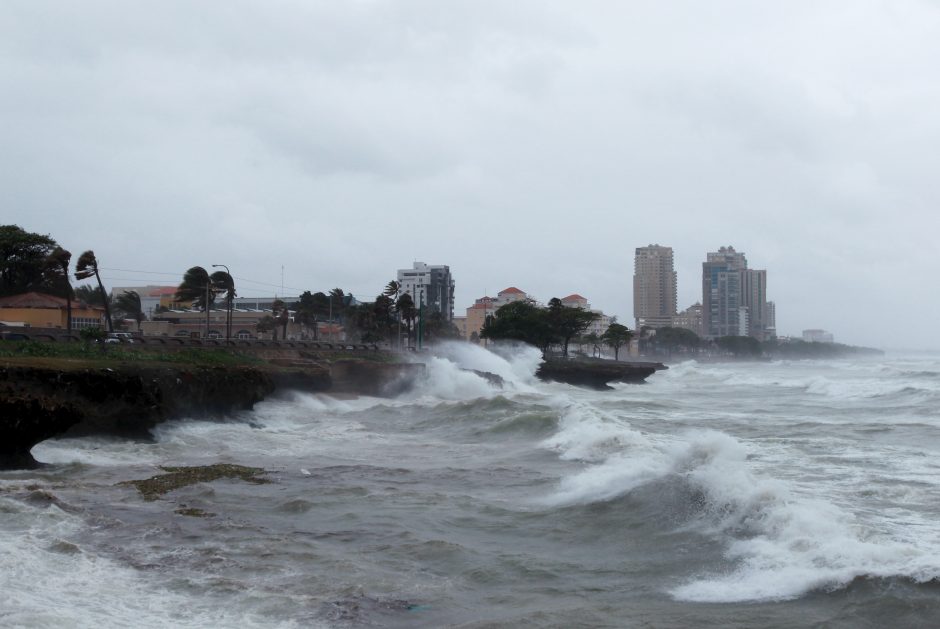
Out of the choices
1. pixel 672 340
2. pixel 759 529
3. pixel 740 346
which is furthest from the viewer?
pixel 740 346

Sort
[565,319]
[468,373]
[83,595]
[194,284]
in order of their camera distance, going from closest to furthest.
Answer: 1. [83,595]
2. [468,373]
3. [194,284]
4. [565,319]

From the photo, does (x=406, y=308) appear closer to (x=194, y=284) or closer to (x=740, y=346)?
(x=194, y=284)

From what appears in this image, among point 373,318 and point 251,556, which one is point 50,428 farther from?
point 373,318

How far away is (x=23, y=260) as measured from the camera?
5594cm

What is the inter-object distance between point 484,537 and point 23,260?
54285 millimetres

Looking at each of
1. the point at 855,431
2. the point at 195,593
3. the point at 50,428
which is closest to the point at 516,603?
the point at 195,593

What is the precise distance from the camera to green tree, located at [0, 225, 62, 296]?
54.7 meters

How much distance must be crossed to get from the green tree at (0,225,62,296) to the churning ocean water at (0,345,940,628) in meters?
42.1

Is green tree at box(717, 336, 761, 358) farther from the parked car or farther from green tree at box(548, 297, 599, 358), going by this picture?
the parked car

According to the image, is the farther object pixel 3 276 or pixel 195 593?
pixel 3 276

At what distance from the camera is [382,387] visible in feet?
147

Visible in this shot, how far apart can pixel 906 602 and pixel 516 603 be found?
3381mm

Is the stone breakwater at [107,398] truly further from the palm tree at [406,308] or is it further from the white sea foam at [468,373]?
the palm tree at [406,308]

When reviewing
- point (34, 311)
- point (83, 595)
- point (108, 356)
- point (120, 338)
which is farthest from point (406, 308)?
point (83, 595)
